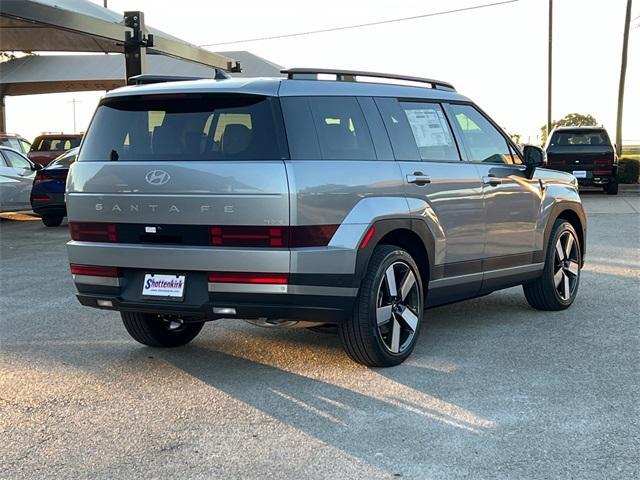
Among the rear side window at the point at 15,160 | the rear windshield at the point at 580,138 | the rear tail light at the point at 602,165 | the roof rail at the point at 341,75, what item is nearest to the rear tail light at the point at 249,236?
the roof rail at the point at 341,75

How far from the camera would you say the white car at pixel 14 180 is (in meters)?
17.0

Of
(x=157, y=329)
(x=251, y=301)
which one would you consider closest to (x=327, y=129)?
(x=251, y=301)

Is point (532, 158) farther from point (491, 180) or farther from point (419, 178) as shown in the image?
point (419, 178)

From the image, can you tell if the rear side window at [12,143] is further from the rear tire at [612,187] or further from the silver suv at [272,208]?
the silver suv at [272,208]

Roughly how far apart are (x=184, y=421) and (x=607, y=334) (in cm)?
354

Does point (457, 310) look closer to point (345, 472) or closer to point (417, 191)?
point (417, 191)

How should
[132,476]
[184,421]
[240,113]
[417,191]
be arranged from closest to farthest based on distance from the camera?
[132,476] < [184,421] < [240,113] < [417,191]

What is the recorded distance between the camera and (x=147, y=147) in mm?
5383

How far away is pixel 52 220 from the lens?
55.8ft

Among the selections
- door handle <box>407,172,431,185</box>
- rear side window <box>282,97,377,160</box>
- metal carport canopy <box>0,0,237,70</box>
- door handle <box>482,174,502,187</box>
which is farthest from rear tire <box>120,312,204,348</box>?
metal carport canopy <box>0,0,237,70</box>

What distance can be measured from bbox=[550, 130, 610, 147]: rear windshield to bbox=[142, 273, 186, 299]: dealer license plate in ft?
58.3

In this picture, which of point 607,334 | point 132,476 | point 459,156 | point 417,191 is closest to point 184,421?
point 132,476

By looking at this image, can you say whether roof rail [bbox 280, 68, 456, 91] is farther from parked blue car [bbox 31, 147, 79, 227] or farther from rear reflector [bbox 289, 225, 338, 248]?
parked blue car [bbox 31, 147, 79, 227]

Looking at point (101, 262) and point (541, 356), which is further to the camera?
point (541, 356)
